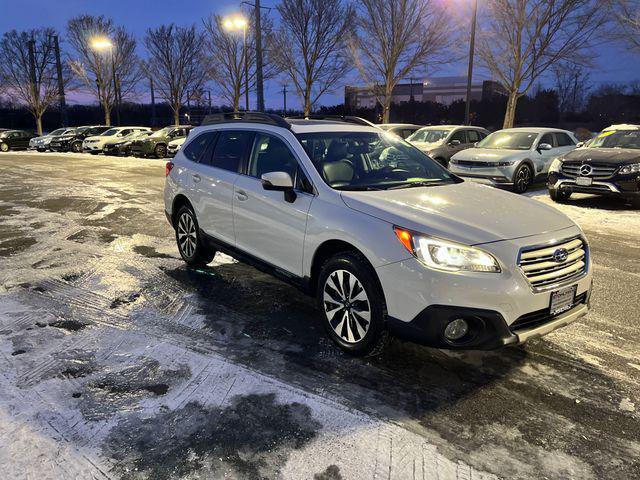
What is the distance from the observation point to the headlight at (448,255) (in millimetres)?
2998

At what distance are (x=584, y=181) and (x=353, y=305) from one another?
7.96m

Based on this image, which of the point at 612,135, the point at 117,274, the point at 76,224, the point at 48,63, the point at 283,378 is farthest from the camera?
the point at 48,63

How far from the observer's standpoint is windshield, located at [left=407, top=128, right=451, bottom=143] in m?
14.7

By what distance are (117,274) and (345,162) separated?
3.05 m

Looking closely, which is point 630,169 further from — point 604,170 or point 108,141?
point 108,141

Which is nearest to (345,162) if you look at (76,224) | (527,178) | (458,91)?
(76,224)

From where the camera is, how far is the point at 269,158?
4.43m

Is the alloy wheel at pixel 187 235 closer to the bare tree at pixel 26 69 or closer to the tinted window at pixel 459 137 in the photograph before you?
the tinted window at pixel 459 137

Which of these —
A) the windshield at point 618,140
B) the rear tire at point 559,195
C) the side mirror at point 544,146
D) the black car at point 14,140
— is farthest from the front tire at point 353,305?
the black car at point 14,140

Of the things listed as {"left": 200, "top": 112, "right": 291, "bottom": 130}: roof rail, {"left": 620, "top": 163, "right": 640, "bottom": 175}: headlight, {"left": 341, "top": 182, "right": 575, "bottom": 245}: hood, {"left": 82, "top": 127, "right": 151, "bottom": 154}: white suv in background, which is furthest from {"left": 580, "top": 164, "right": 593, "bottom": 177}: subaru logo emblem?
{"left": 82, "top": 127, "right": 151, "bottom": 154}: white suv in background

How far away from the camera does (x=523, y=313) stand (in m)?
3.03

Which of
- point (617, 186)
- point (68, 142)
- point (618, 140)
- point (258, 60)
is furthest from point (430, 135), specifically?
point (68, 142)

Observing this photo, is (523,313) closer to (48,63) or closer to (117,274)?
(117,274)

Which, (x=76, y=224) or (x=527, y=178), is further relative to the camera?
(x=527, y=178)
